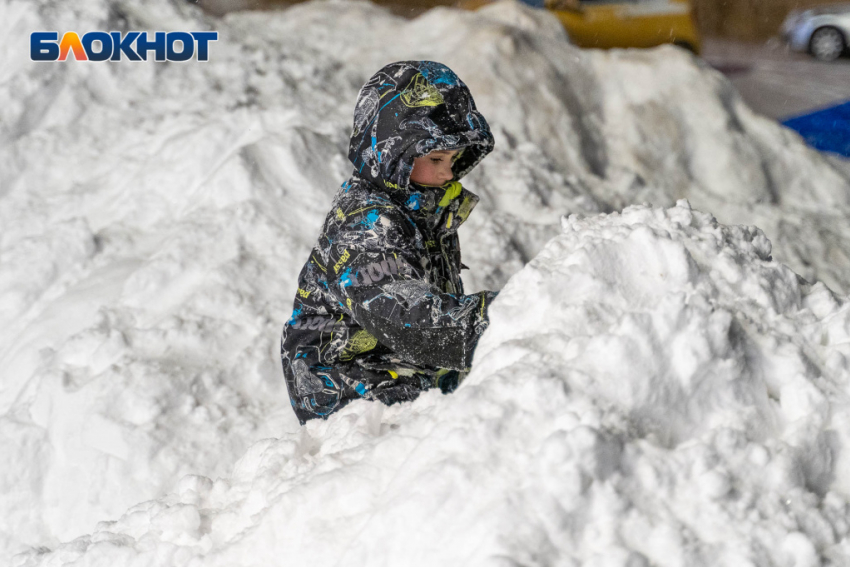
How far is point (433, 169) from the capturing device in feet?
6.55

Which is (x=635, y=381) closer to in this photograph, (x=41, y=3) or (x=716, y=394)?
(x=716, y=394)

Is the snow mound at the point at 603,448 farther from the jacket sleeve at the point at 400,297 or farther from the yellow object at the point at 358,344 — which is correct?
the yellow object at the point at 358,344

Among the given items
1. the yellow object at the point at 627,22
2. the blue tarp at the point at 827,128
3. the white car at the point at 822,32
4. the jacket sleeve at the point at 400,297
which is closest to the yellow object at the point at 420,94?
the jacket sleeve at the point at 400,297

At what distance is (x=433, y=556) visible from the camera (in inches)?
48.4

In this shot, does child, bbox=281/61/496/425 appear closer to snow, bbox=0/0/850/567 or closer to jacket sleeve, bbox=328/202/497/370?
jacket sleeve, bbox=328/202/497/370

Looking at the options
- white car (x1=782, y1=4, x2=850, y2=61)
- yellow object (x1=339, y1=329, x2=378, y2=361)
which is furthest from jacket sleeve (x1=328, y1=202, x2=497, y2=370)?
white car (x1=782, y1=4, x2=850, y2=61)

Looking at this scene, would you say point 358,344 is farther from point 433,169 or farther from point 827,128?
point 827,128

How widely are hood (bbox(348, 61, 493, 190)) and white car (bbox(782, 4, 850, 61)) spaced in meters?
10.2

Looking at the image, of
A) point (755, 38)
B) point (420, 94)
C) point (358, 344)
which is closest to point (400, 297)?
point (358, 344)

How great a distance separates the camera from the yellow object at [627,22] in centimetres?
762

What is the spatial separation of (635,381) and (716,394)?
0.16m

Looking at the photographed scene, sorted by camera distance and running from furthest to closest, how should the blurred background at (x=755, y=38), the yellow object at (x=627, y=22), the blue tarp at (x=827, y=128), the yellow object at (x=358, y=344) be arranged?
the blurred background at (x=755, y=38)
the yellow object at (x=627, y=22)
the blue tarp at (x=827, y=128)
the yellow object at (x=358, y=344)

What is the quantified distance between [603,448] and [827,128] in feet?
24.9

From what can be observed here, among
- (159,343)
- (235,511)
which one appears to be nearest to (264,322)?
(159,343)
